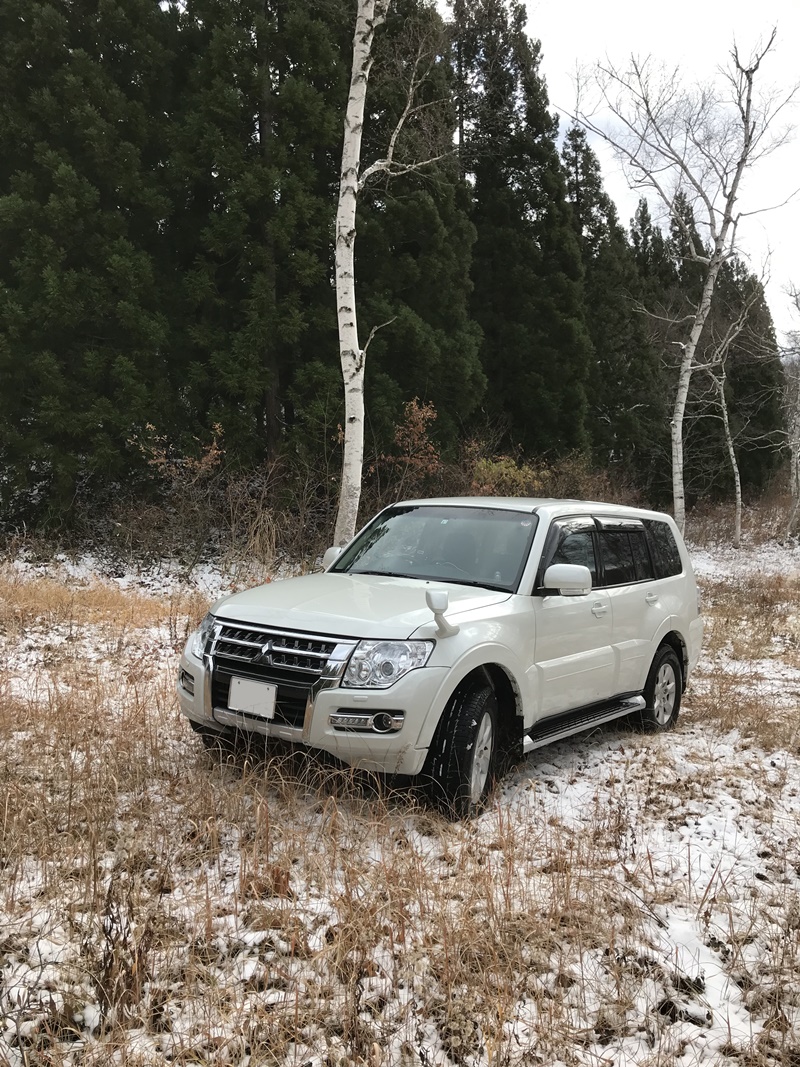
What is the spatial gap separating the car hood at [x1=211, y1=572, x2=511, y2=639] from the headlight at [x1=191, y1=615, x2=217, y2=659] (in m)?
0.08

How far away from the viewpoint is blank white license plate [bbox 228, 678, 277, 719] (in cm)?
389

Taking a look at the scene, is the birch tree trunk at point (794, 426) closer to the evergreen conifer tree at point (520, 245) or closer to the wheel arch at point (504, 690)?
the evergreen conifer tree at point (520, 245)

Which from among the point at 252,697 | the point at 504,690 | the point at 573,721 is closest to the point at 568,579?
the point at 504,690

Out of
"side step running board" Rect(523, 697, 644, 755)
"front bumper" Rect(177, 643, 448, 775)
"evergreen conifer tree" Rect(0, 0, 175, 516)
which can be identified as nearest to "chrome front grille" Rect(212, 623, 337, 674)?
"front bumper" Rect(177, 643, 448, 775)

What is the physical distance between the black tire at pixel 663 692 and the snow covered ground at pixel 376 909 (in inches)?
24.0

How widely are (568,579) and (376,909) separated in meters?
2.12

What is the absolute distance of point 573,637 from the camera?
486 centimetres

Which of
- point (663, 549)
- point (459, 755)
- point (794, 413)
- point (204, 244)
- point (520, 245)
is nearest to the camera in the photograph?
point (459, 755)

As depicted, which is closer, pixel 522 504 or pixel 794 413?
pixel 522 504

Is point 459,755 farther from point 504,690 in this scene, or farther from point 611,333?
point 611,333

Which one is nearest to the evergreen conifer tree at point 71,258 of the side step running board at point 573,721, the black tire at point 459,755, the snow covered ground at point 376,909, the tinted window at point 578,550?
the snow covered ground at point 376,909

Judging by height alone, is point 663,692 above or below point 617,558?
below

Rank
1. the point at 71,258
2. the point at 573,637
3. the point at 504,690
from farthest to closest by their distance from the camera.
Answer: the point at 71,258 → the point at 573,637 → the point at 504,690

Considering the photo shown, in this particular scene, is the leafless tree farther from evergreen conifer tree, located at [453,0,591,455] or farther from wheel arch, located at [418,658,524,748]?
wheel arch, located at [418,658,524,748]
